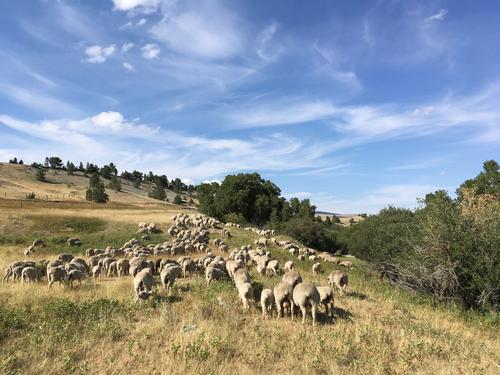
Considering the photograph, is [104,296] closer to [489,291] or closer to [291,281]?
[291,281]

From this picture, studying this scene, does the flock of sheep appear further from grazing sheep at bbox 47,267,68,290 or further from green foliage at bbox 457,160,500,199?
green foliage at bbox 457,160,500,199

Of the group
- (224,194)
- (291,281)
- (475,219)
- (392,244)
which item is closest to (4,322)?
(291,281)

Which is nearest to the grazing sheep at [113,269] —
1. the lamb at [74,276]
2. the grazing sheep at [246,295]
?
the lamb at [74,276]

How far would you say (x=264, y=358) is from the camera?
375 inches

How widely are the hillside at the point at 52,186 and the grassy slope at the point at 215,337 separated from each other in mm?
96061

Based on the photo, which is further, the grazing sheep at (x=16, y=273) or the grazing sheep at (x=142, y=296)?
the grazing sheep at (x=16, y=273)

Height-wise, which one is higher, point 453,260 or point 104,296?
point 453,260

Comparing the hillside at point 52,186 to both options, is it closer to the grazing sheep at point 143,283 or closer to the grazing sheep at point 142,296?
the grazing sheep at point 143,283

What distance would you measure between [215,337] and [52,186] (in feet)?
443

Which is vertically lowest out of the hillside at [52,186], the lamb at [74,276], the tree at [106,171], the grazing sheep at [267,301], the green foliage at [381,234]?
the lamb at [74,276]

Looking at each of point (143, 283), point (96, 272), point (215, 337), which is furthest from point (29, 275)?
point (215, 337)

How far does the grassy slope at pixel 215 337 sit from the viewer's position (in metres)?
9.08

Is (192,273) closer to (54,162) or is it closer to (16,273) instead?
(16,273)

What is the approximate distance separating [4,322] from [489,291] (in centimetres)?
1845
